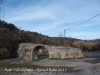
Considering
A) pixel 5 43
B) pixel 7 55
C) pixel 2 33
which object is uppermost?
pixel 2 33

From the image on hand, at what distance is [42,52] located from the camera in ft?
140

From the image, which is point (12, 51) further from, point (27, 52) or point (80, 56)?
point (80, 56)

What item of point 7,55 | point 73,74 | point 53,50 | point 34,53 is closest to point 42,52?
point 7,55

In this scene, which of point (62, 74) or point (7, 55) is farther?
point (7, 55)

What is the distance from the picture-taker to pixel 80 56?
93.5 feet

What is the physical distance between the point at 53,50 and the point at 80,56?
4.67 m

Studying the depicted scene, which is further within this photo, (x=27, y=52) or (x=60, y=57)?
(x=27, y=52)

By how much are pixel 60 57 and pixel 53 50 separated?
1.66 m

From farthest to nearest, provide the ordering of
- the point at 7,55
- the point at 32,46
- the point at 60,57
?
1. the point at 7,55
2. the point at 32,46
3. the point at 60,57

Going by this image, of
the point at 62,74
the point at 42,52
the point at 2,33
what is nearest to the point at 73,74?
the point at 62,74

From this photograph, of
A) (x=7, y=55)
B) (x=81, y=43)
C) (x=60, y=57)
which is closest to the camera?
(x=60, y=57)

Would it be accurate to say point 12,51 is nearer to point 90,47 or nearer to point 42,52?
point 42,52

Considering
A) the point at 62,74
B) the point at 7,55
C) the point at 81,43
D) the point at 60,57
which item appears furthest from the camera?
the point at 81,43

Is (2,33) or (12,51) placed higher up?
(2,33)
